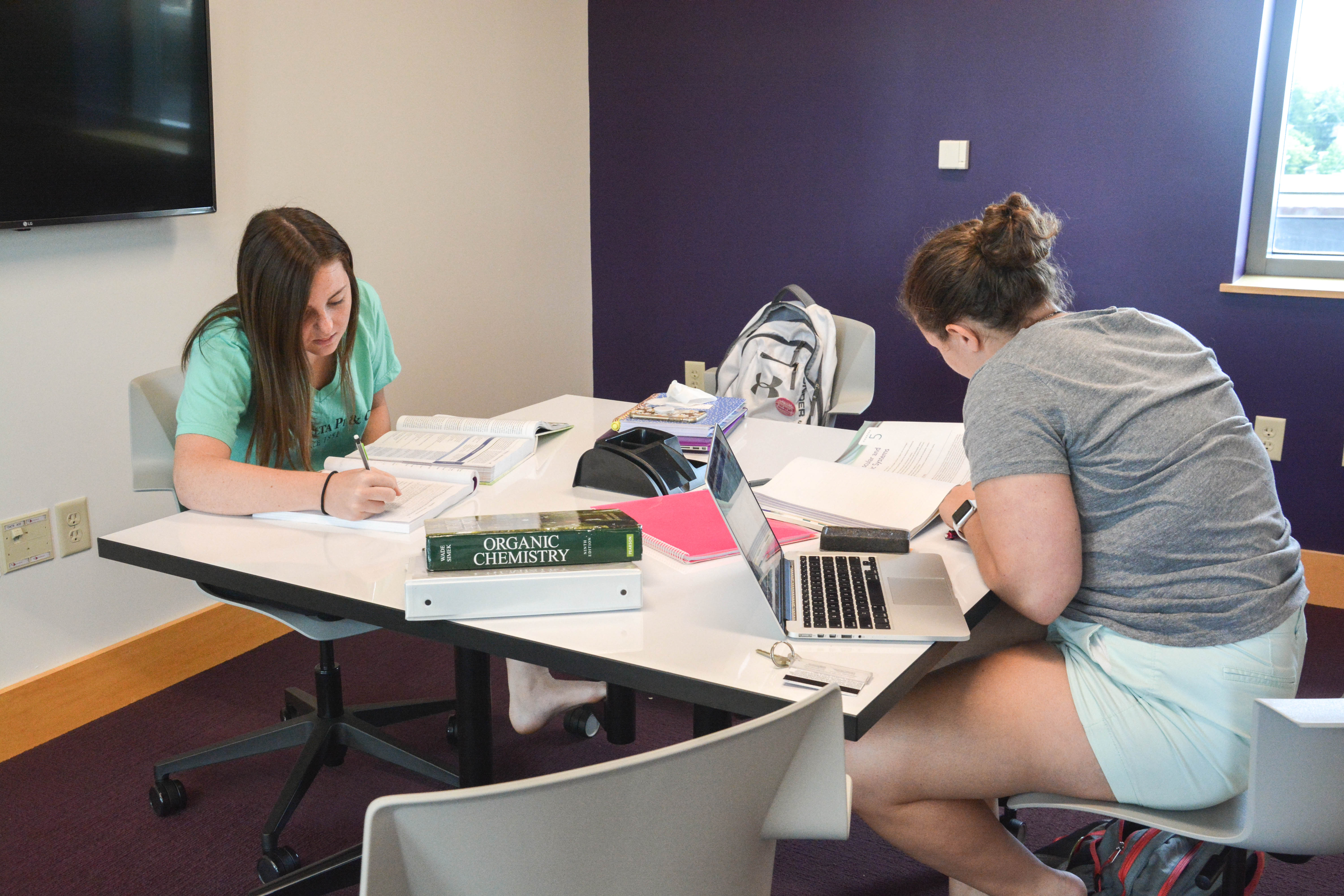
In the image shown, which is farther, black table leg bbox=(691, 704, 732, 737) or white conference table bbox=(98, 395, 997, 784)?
black table leg bbox=(691, 704, 732, 737)

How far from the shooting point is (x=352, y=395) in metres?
2.08

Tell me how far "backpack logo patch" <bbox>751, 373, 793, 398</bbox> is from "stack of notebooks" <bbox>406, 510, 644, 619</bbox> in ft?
5.17

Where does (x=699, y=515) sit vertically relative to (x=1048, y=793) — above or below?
above

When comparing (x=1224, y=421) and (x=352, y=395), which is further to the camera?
(x=352, y=395)

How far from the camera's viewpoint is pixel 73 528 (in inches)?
95.3

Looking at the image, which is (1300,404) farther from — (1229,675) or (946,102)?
(1229,675)

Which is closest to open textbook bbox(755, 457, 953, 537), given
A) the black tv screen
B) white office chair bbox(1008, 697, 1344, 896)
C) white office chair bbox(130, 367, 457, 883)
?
white office chair bbox(1008, 697, 1344, 896)

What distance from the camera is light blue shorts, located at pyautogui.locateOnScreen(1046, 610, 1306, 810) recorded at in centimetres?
131

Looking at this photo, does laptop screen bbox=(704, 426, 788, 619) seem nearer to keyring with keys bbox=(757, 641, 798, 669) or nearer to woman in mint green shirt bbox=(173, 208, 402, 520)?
keyring with keys bbox=(757, 641, 798, 669)

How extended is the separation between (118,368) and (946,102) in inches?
98.4

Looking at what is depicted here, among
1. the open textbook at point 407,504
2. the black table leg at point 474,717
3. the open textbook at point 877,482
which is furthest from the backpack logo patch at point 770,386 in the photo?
the black table leg at point 474,717

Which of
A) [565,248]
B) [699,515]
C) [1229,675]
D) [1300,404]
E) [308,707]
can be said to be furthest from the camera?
[565,248]

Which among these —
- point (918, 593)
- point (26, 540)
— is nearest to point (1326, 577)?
point (918, 593)

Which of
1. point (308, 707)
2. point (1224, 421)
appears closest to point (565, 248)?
point (308, 707)
